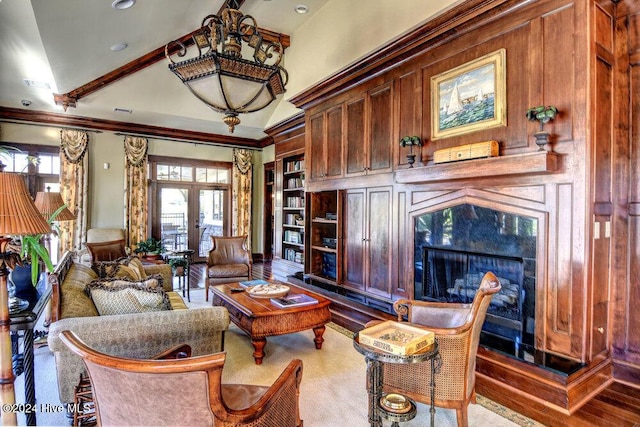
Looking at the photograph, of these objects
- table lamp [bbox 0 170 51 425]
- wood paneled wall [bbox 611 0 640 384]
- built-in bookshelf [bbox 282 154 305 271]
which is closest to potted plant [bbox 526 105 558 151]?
wood paneled wall [bbox 611 0 640 384]

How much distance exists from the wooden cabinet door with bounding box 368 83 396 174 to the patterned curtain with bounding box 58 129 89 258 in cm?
592

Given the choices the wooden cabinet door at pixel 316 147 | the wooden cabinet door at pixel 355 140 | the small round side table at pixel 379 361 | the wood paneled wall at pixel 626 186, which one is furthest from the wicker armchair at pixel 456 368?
the wooden cabinet door at pixel 316 147

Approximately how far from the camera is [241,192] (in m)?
9.22

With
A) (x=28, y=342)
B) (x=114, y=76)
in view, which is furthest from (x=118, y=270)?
(x=114, y=76)

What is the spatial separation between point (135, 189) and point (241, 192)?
247cm

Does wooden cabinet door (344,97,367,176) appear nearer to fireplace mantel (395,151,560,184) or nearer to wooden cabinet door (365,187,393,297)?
wooden cabinet door (365,187,393,297)

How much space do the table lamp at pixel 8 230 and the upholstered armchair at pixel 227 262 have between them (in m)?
3.70

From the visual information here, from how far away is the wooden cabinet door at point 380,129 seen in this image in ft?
14.2

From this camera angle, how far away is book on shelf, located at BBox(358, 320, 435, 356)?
175 cm

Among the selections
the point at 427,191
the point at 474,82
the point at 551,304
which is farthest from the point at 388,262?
the point at 474,82

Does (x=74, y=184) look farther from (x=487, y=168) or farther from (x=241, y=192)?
(x=487, y=168)

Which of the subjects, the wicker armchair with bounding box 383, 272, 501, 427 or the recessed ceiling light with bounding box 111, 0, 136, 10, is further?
the recessed ceiling light with bounding box 111, 0, 136, 10

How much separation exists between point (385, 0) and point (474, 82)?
1.84 m

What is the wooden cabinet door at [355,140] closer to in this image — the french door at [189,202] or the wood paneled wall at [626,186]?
the wood paneled wall at [626,186]
